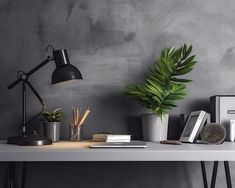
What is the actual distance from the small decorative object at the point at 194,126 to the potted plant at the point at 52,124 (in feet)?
2.20

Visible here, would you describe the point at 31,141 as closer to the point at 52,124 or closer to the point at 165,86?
the point at 52,124

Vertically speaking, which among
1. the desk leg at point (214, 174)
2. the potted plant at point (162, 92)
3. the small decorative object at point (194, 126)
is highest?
the potted plant at point (162, 92)

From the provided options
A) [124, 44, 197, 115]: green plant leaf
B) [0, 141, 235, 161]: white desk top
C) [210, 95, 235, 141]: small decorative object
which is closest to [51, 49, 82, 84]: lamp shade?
[124, 44, 197, 115]: green plant leaf

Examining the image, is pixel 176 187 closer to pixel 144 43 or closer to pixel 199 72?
pixel 199 72

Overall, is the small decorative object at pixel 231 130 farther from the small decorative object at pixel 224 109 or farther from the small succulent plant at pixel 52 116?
the small succulent plant at pixel 52 116

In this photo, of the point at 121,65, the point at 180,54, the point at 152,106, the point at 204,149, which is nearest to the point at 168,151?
the point at 204,149

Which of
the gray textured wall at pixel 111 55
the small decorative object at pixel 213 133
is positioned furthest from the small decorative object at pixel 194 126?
the gray textured wall at pixel 111 55

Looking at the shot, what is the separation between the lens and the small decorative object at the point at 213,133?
6.26 feet

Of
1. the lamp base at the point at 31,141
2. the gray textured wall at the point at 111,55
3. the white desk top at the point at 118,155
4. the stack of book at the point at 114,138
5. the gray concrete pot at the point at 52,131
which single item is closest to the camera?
the white desk top at the point at 118,155

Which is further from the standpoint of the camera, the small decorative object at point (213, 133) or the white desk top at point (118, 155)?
the small decorative object at point (213, 133)

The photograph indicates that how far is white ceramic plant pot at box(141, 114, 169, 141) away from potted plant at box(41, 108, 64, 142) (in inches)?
18.8

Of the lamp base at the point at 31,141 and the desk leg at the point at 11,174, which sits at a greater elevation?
the lamp base at the point at 31,141

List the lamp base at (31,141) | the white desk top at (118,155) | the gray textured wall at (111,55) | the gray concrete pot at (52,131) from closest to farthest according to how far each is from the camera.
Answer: the white desk top at (118,155), the lamp base at (31,141), the gray concrete pot at (52,131), the gray textured wall at (111,55)

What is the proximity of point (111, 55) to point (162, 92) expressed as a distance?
0.43m
